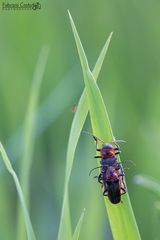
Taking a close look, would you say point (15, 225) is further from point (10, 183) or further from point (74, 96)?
point (74, 96)

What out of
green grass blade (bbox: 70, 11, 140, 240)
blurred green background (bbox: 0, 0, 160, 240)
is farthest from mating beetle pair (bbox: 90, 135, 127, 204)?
green grass blade (bbox: 70, 11, 140, 240)

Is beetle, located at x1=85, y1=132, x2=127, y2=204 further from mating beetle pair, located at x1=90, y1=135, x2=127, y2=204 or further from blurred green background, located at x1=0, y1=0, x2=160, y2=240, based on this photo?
blurred green background, located at x1=0, y1=0, x2=160, y2=240

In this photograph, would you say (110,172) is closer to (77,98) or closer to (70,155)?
(70,155)

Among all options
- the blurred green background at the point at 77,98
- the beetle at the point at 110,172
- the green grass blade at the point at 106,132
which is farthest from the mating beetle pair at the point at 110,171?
the green grass blade at the point at 106,132

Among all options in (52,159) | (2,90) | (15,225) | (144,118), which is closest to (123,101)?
(144,118)

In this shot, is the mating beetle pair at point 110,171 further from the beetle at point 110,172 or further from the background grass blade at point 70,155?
the background grass blade at point 70,155

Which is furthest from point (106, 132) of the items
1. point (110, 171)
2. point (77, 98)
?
point (77, 98)
